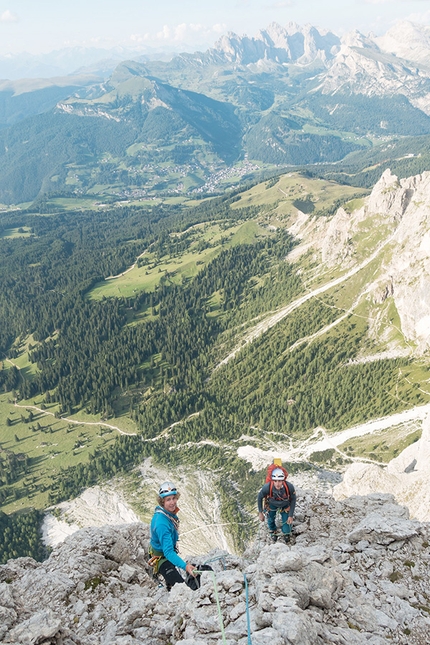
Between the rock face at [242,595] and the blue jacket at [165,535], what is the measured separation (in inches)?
83.6

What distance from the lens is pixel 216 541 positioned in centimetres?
10731

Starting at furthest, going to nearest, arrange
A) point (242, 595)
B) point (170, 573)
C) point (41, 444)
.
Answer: point (41, 444) → point (170, 573) → point (242, 595)

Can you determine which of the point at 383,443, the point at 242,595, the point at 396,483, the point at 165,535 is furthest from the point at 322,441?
the point at 165,535

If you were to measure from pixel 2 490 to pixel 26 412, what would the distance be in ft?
172

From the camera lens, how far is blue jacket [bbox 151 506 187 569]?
1908 centimetres

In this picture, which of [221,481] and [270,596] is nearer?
[270,596]

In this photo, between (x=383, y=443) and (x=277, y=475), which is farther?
(x=383, y=443)

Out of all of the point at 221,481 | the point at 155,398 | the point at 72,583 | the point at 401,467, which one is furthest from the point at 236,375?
the point at 72,583

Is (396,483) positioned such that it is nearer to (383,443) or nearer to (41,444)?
(383,443)

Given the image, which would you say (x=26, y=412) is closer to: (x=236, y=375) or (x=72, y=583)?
(x=236, y=375)

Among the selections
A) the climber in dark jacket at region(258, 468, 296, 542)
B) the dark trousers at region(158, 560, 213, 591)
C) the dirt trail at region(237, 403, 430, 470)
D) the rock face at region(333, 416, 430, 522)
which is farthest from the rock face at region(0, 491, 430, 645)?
the dirt trail at region(237, 403, 430, 470)

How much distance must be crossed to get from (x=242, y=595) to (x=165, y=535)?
4.50 metres

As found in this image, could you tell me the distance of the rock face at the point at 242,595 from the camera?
17344 millimetres

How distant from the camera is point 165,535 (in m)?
19.3
